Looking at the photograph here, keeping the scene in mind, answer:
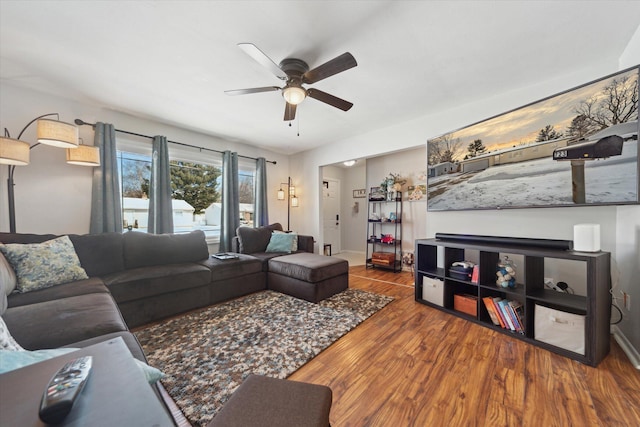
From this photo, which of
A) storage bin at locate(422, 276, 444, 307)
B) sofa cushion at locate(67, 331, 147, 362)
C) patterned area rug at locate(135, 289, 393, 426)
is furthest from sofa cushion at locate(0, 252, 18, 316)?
storage bin at locate(422, 276, 444, 307)

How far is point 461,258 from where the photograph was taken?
297 centimetres

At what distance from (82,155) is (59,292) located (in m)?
1.62

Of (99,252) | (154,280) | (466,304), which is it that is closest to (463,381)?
(466,304)

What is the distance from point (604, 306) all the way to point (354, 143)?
3571 mm

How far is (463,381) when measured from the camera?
1.59 meters

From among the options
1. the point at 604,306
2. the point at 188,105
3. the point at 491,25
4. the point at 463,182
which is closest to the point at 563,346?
the point at 604,306

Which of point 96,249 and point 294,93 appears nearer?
point 294,93

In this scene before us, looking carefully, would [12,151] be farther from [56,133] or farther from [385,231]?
[385,231]

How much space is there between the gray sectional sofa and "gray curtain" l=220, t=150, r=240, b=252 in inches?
19.0

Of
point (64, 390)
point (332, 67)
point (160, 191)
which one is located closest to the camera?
point (64, 390)

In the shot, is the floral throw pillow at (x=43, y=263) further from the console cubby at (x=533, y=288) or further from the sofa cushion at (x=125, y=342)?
the console cubby at (x=533, y=288)

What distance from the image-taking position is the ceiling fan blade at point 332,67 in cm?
175

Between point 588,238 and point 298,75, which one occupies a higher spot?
point 298,75

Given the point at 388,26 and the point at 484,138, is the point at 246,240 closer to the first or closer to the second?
the point at 388,26
